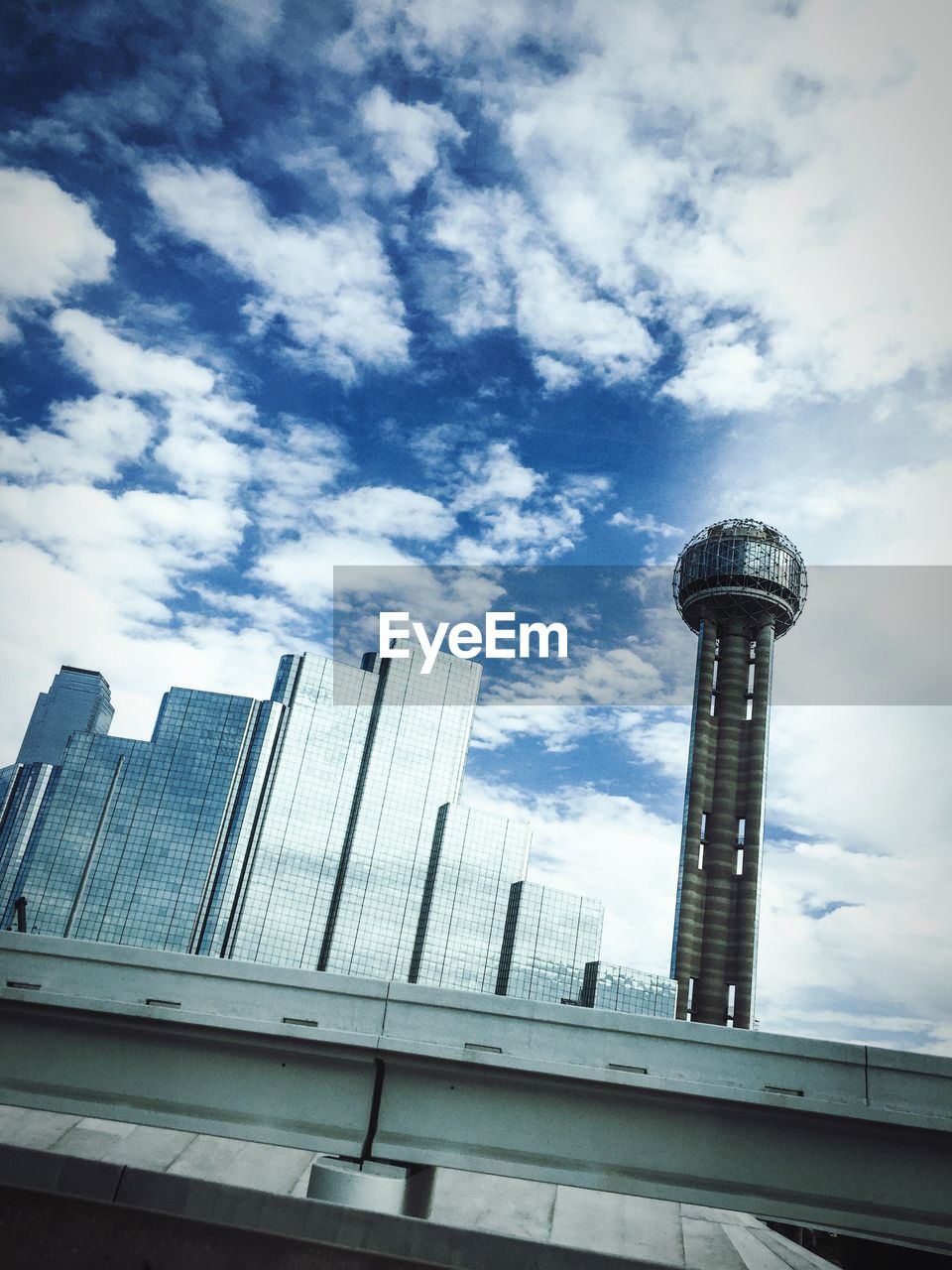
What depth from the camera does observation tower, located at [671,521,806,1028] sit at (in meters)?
86.4

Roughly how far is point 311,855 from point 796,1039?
164078 millimetres

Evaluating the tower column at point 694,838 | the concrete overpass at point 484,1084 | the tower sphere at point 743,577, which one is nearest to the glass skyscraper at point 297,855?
the tower column at point 694,838

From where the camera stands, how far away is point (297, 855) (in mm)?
172625

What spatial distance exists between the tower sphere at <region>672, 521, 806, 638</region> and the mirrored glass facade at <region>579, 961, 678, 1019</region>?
87.3 meters

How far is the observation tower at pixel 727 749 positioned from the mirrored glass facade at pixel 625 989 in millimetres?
85049

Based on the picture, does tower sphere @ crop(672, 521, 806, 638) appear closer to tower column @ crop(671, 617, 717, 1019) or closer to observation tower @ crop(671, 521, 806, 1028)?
observation tower @ crop(671, 521, 806, 1028)

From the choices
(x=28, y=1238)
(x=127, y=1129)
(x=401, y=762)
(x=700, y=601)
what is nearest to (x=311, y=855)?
(x=401, y=762)

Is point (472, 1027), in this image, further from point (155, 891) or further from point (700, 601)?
point (155, 891)

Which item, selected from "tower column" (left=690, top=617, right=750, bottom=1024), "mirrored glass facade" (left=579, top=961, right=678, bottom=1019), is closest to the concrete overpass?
"tower column" (left=690, top=617, right=750, bottom=1024)

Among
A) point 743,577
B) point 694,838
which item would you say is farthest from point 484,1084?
point 743,577

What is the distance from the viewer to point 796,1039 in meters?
17.3

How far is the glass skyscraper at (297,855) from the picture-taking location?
16525 cm

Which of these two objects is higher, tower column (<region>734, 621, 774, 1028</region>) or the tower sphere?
the tower sphere

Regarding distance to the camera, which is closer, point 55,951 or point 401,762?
point 55,951
